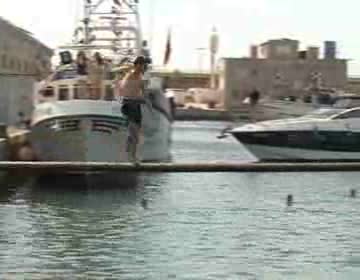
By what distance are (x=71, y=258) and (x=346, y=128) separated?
25.5 meters

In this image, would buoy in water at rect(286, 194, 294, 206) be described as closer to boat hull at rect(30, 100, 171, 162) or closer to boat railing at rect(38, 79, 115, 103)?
boat hull at rect(30, 100, 171, 162)

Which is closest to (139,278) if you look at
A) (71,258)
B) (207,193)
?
(71,258)

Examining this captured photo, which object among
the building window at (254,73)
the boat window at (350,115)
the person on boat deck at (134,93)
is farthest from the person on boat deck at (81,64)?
the building window at (254,73)

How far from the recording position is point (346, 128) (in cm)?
4200

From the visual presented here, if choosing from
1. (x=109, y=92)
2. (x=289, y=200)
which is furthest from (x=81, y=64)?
(x=289, y=200)

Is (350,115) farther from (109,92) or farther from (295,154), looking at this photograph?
(109,92)

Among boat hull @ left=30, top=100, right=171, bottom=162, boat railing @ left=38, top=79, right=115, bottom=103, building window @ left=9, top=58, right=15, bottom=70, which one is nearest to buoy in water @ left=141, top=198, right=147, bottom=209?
boat hull @ left=30, top=100, right=171, bottom=162

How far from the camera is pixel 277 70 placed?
133625 mm

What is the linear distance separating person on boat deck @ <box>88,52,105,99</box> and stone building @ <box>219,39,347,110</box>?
301 feet

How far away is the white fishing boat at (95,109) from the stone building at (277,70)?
88.2 m

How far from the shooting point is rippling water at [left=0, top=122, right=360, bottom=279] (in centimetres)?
1691

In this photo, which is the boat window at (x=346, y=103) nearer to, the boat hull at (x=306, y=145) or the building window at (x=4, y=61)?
the boat hull at (x=306, y=145)

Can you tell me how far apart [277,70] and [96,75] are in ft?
319

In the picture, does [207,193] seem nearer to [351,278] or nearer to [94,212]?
[94,212]
